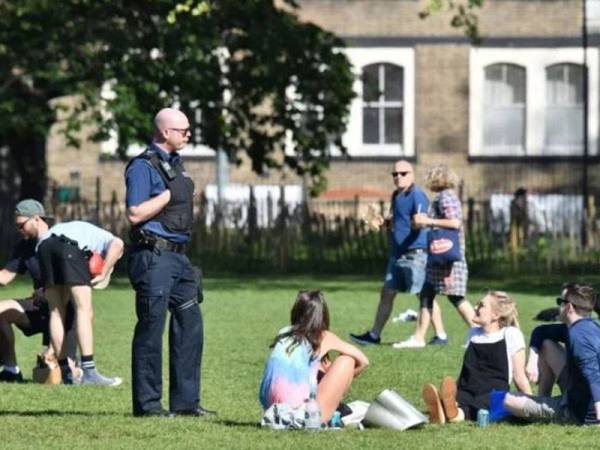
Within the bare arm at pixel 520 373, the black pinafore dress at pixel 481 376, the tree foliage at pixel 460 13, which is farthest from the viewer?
the tree foliage at pixel 460 13

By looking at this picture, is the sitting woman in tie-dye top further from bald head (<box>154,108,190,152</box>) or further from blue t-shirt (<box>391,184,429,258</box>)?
blue t-shirt (<box>391,184,429,258</box>)

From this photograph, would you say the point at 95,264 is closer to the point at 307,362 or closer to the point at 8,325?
the point at 8,325

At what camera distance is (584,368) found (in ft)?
46.5

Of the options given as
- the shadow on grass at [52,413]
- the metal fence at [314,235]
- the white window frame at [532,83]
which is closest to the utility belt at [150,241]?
the shadow on grass at [52,413]

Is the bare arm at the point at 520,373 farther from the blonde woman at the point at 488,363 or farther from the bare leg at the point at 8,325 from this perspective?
the bare leg at the point at 8,325

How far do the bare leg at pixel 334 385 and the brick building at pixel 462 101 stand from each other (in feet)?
125

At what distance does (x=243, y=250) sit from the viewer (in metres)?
39.8

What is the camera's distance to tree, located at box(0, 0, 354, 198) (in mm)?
36500

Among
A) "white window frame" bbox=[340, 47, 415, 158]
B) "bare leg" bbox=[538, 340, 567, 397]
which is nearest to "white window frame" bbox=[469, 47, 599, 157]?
"white window frame" bbox=[340, 47, 415, 158]

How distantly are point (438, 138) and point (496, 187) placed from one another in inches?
85.5

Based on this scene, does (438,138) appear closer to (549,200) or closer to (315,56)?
(549,200)

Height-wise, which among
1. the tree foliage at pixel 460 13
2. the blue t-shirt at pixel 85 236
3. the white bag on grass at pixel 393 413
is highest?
the tree foliage at pixel 460 13

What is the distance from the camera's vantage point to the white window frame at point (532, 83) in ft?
176

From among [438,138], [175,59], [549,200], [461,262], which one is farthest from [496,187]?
[461,262]
